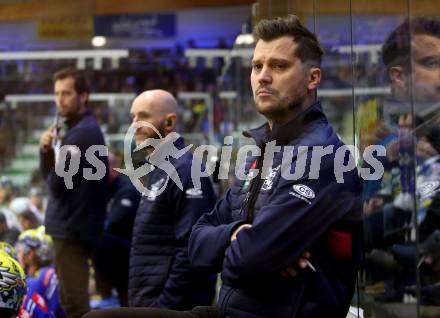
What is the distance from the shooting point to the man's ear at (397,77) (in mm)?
2957

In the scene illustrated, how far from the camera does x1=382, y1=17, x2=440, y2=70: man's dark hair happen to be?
276 centimetres

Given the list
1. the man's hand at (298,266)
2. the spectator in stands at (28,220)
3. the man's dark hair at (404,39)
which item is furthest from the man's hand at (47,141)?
the man's hand at (298,266)

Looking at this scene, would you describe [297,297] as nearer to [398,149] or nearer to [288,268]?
[288,268]

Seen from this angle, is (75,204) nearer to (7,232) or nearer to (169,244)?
(169,244)

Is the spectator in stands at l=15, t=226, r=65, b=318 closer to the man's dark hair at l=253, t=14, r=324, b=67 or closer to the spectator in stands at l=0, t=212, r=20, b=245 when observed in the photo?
the spectator in stands at l=0, t=212, r=20, b=245

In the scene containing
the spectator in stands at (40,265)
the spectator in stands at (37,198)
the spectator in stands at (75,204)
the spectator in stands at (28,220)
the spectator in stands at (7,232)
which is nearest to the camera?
the spectator in stands at (75,204)

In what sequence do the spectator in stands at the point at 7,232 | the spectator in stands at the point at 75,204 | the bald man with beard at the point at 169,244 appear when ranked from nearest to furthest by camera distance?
1. the bald man with beard at the point at 169,244
2. the spectator in stands at the point at 75,204
3. the spectator in stands at the point at 7,232

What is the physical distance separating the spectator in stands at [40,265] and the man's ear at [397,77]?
363 centimetres

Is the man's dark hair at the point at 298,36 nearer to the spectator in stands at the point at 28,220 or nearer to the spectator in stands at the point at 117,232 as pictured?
the spectator in stands at the point at 117,232

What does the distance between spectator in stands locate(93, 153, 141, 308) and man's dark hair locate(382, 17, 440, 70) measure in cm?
316

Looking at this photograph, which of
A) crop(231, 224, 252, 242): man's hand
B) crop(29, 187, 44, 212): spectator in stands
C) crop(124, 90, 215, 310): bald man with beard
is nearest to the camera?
crop(231, 224, 252, 242): man's hand

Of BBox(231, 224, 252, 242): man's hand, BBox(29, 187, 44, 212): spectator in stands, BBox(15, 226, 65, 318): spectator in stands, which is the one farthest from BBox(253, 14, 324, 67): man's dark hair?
BBox(29, 187, 44, 212): spectator in stands

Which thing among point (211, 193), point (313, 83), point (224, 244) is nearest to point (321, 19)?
point (211, 193)

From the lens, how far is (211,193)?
14.6ft
